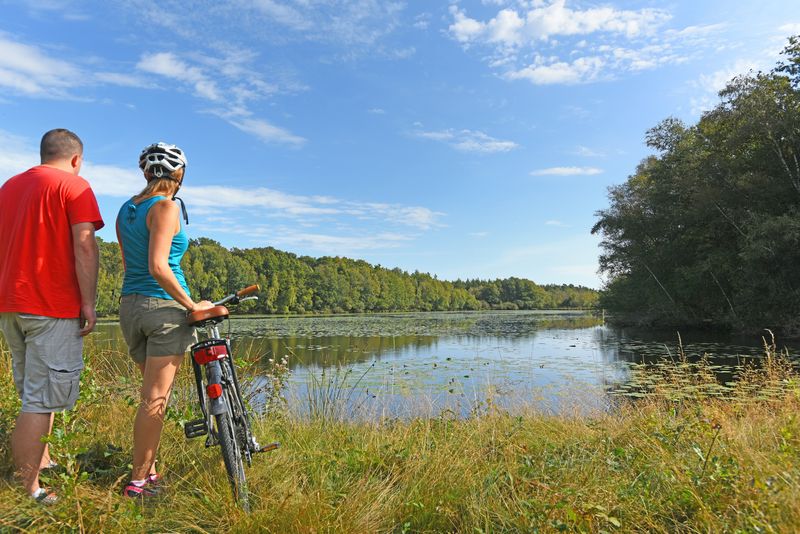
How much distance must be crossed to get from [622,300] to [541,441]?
2930 cm

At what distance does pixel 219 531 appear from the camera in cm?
176

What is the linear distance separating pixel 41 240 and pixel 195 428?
3.57 feet

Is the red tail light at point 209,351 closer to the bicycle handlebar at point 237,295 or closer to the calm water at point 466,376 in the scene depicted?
the bicycle handlebar at point 237,295

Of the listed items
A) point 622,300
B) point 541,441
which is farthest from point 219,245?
point 541,441

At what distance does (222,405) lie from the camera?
2.07 m

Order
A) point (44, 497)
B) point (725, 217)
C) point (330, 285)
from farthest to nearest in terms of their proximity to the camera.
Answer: point (330, 285) → point (725, 217) → point (44, 497)

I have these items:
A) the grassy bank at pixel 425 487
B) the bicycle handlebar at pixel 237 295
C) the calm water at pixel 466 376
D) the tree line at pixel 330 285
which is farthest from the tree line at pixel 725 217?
the tree line at pixel 330 285

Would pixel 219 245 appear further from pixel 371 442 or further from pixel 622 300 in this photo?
pixel 371 442

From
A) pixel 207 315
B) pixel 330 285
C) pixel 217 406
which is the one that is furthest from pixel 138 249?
pixel 330 285

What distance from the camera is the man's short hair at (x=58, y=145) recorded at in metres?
2.27

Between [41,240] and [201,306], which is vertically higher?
[41,240]

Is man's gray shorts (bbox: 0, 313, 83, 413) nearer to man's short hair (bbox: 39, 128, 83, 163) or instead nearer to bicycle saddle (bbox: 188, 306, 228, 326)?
bicycle saddle (bbox: 188, 306, 228, 326)

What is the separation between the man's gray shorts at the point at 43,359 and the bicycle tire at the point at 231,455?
703 mm

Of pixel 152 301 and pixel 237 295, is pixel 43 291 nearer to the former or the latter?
pixel 152 301
